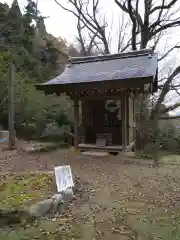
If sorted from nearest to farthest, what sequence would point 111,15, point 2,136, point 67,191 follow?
point 67,191 → point 2,136 → point 111,15

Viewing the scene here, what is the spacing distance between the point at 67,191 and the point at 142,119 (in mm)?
9190

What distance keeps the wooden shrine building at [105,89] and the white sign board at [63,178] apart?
12.6ft

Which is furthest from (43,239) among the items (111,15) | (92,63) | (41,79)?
(111,15)

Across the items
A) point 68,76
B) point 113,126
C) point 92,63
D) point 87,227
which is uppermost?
point 92,63

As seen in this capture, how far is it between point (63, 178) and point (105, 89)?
426cm

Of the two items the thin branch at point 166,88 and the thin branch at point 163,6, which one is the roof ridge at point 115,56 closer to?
the thin branch at point 166,88

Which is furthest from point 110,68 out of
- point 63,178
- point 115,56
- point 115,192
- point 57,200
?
point 57,200

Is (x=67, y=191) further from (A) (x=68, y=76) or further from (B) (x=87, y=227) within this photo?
(A) (x=68, y=76)

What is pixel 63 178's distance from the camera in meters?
4.48

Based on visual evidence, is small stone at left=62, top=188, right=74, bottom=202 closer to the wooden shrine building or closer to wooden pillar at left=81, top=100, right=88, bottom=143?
the wooden shrine building

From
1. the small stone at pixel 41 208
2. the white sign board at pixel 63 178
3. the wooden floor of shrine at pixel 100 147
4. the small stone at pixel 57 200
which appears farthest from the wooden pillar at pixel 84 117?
the small stone at pixel 41 208

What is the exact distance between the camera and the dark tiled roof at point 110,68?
26.1 ft

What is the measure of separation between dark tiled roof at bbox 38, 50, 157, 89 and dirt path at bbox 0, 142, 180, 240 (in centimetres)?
248

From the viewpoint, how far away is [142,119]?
1292cm
